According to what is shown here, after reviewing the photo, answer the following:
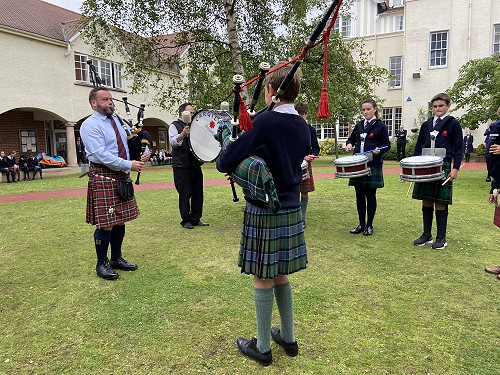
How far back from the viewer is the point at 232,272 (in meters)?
4.24

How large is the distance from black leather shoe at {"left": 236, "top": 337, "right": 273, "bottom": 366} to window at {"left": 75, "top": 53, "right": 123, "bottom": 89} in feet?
64.3

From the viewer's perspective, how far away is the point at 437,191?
16.3ft

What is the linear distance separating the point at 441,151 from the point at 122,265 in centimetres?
413

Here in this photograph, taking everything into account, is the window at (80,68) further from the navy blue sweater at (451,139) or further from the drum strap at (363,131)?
the navy blue sweater at (451,139)

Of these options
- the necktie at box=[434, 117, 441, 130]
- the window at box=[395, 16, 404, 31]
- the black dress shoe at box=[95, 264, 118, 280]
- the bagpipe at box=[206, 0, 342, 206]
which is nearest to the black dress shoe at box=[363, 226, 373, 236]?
the necktie at box=[434, 117, 441, 130]

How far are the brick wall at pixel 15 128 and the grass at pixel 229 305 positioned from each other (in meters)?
14.3

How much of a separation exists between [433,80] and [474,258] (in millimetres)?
21217

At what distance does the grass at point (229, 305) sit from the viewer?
103 inches

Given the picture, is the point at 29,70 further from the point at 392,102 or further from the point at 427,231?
the point at 392,102

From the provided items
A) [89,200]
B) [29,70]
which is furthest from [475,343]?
[29,70]

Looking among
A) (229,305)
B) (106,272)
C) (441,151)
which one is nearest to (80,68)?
(106,272)

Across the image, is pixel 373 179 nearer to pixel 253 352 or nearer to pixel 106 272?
pixel 253 352

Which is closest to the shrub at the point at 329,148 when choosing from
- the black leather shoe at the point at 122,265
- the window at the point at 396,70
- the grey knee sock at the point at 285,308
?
the window at the point at 396,70

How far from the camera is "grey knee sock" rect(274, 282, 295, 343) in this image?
2.62 metres
